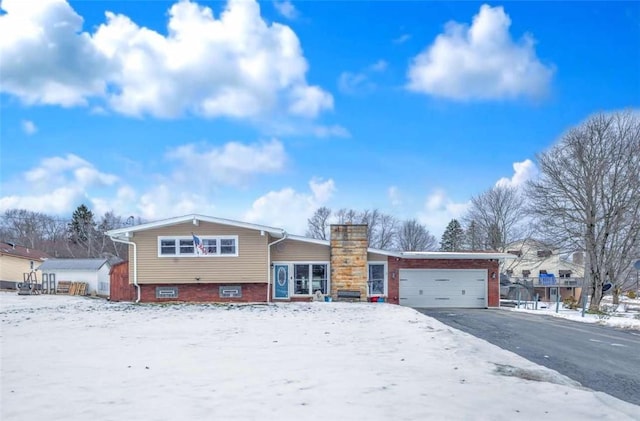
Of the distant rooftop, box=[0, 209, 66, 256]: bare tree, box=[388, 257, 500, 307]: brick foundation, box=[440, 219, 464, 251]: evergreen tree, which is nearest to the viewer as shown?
box=[388, 257, 500, 307]: brick foundation

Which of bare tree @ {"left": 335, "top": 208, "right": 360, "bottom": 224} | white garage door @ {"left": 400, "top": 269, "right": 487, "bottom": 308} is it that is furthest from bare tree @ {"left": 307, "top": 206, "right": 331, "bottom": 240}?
white garage door @ {"left": 400, "top": 269, "right": 487, "bottom": 308}

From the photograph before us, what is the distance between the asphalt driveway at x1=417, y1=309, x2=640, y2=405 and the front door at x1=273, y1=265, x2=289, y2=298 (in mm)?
8270

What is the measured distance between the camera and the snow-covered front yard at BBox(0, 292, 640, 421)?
4.79 meters

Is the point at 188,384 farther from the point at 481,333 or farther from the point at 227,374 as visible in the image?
the point at 481,333

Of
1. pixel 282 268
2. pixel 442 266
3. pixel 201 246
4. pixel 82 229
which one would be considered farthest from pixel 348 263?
pixel 82 229

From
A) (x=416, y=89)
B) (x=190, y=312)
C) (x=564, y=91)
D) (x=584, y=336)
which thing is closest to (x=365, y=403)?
(x=584, y=336)

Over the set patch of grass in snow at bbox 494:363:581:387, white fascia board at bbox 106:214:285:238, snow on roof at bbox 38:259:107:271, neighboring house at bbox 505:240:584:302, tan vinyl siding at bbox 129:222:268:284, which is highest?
white fascia board at bbox 106:214:285:238

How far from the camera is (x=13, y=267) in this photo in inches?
1553

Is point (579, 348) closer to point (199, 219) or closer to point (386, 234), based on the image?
point (199, 219)

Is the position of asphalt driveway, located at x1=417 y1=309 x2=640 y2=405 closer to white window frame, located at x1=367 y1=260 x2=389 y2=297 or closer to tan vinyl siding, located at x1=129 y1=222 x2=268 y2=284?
white window frame, located at x1=367 y1=260 x2=389 y2=297

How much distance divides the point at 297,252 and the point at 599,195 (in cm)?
1407

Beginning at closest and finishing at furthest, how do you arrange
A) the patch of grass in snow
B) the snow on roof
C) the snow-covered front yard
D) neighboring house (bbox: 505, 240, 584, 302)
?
1. the snow-covered front yard
2. the patch of grass in snow
3. the snow on roof
4. neighboring house (bbox: 505, 240, 584, 302)

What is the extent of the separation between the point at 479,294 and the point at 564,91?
9.85m

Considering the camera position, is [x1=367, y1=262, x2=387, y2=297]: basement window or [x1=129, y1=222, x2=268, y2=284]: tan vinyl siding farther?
[x1=367, y1=262, x2=387, y2=297]: basement window
